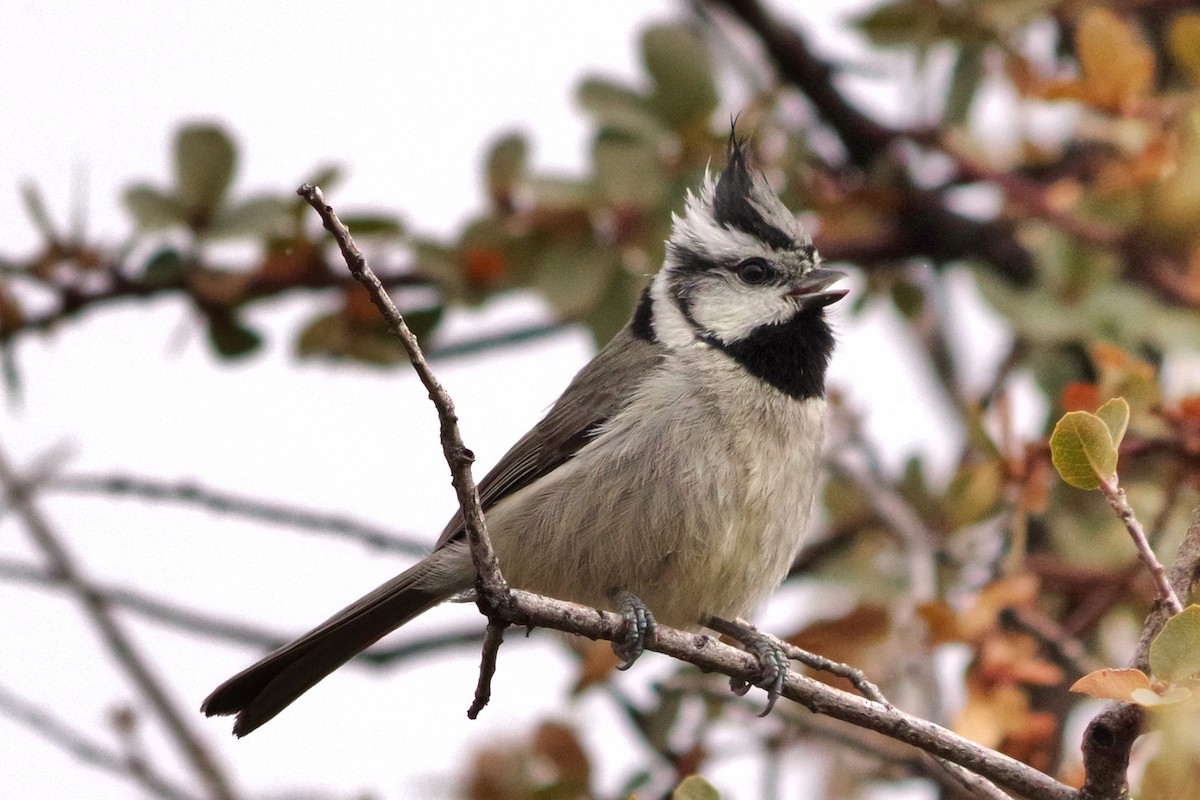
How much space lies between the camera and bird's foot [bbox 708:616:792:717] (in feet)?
9.32

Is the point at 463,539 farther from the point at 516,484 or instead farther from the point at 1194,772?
the point at 1194,772

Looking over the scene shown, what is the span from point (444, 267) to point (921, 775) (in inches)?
73.5

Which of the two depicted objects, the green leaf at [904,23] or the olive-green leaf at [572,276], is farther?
the green leaf at [904,23]

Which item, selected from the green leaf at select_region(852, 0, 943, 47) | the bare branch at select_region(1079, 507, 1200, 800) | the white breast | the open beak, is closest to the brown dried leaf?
the white breast

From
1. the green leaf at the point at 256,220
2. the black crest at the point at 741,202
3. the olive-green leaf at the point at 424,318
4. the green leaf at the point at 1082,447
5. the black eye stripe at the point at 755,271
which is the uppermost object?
the green leaf at the point at 256,220

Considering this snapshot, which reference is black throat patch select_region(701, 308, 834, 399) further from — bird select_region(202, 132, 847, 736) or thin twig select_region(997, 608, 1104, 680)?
thin twig select_region(997, 608, 1104, 680)

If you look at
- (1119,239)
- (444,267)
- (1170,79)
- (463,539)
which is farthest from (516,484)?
(1170,79)

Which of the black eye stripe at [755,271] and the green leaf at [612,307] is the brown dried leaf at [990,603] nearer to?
the black eye stripe at [755,271]

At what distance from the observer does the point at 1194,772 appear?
2.08m

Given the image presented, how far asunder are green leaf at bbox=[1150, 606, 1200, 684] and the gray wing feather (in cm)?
185

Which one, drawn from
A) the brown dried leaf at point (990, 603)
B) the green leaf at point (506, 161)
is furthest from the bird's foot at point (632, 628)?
the green leaf at point (506, 161)

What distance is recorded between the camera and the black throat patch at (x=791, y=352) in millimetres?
3707

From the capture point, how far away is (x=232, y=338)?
4086 millimetres

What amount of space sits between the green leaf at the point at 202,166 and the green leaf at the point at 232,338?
315 mm
